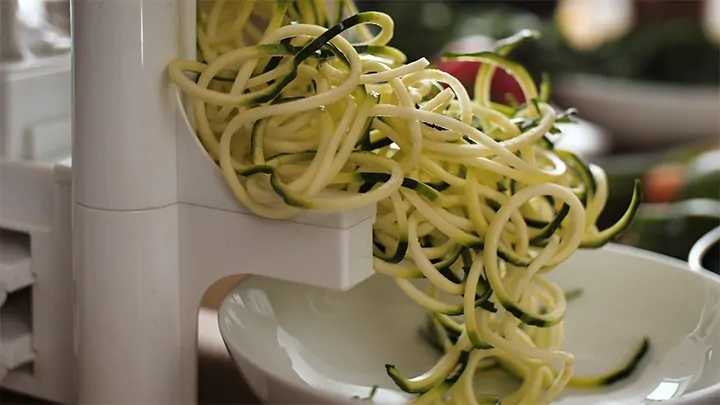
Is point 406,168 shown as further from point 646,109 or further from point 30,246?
point 646,109

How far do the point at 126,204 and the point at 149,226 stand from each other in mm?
15

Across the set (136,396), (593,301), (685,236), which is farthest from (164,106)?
(685,236)

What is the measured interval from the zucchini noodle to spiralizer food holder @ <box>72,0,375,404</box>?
0.04 ft

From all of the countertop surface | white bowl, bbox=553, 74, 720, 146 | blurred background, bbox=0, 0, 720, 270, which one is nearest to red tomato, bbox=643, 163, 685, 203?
blurred background, bbox=0, 0, 720, 270

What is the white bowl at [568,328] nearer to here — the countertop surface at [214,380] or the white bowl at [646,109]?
the countertop surface at [214,380]

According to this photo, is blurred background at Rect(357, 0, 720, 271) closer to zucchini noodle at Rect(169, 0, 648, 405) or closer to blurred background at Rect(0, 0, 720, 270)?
blurred background at Rect(0, 0, 720, 270)

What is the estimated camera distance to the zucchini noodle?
42cm

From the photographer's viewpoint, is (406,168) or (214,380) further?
(214,380)

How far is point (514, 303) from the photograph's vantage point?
431 millimetres

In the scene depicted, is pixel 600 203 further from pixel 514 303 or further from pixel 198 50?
pixel 198 50

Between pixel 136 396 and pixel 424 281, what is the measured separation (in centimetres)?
17

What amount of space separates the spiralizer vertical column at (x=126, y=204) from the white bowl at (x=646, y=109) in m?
1.19

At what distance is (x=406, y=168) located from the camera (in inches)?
17.1

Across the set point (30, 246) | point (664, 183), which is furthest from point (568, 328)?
point (664, 183)
